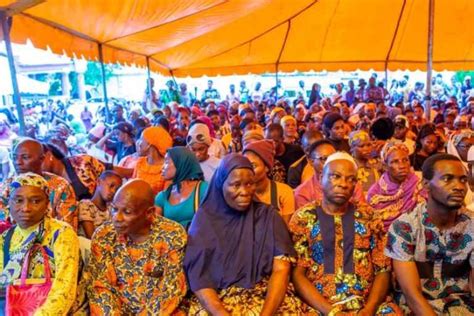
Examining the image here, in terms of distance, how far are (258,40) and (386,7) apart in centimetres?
299

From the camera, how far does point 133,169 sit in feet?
16.6

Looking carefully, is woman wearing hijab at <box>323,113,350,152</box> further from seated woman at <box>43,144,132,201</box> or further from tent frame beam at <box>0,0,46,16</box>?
tent frame beam at <box>0,0,46,16</box>

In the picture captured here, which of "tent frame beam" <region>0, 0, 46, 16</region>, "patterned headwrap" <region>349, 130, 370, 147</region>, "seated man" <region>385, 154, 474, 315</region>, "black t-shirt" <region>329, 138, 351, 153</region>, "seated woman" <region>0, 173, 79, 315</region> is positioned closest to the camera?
"seated man" <region>385, 154, 474, 315</region>

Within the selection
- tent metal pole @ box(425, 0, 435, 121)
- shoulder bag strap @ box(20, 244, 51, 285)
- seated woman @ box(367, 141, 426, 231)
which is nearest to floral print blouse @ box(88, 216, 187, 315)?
shoulder bag strap @ box(20, 244, 51, 285)

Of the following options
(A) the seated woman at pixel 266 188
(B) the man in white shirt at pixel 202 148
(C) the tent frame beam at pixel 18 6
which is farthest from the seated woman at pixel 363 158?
(C) the tent frame beam at pixel 18 6

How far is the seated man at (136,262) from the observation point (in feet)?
9.16

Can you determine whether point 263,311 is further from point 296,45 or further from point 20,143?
point 296,45

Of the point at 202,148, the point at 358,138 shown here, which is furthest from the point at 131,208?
the point at 358,138

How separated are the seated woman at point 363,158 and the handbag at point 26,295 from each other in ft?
8.96

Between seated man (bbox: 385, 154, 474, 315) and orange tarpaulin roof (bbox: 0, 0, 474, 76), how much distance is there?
13.7 feet

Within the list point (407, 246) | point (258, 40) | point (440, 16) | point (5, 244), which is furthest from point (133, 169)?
point (440, 16)

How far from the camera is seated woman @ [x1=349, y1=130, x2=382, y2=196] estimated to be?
4.42m

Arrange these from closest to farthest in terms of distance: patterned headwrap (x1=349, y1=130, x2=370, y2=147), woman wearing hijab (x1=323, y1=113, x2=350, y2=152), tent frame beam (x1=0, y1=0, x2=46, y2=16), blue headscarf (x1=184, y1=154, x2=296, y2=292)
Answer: blue headscarf (x1=184, y1=154, x2=296, y2=292), tent frame beam (x1=0, y1=0, x2=46, y2=16), patterned headwrap (x1=349, y1=130, x2=370, y2=147), woman wearing hijab (x1=323, y1=113, x2=350, y2=152)

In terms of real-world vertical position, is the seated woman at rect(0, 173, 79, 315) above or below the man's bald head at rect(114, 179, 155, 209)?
below
